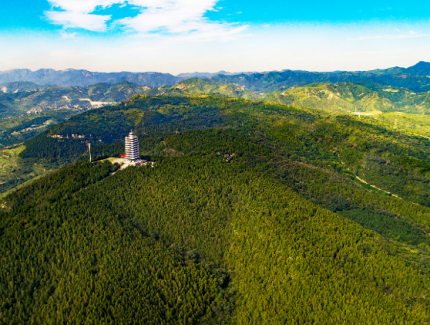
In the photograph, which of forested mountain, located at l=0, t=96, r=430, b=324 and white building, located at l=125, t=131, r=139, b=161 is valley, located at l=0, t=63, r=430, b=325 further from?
white building, located at l=125, t=131, r=139, b=161

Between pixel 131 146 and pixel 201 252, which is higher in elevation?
pixel 131 146

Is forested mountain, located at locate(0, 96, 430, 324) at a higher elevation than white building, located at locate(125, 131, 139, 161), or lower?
lower

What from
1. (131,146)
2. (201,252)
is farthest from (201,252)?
(131,146)

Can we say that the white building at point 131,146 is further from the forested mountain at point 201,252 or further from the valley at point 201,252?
the forested mountain at point 201,252

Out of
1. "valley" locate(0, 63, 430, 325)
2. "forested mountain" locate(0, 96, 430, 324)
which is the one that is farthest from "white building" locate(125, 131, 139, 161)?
"forested mountain" locate(0, 96, 430, 324)

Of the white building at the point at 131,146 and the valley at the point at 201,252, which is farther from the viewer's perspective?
the white building at the point at 131,146

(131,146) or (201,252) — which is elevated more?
(131,146)

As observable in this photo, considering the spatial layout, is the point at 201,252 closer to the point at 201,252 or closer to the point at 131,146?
the point at 201,252

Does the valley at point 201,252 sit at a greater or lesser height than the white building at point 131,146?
lesser

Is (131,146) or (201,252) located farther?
(131,146)

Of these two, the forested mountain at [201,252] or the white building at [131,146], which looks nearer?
the forested mountain at [201,252]

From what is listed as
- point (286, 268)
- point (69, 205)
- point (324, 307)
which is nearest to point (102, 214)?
point (69, 205)

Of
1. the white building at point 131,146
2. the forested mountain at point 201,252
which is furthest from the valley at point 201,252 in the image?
the white building at point 131,146
